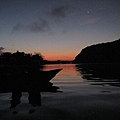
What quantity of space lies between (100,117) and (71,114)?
1.58m

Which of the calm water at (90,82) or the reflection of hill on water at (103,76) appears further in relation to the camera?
the reflection of hill on water at (103,76)

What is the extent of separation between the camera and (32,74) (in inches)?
583

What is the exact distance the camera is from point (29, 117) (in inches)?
404

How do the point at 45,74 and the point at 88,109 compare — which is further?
the point at 45,74

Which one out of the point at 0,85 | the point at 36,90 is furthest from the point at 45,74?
the point at 0,85

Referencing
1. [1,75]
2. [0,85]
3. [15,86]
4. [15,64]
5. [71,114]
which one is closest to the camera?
[71,114]

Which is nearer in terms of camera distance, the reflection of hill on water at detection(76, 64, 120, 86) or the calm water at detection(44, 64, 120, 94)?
the calm water at detection(44, 64, 120, 94)

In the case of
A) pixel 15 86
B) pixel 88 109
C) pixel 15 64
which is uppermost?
pixel 15 64

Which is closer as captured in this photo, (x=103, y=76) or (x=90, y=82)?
(x=90, y=82)

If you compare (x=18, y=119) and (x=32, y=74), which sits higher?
(x=32, y=74)

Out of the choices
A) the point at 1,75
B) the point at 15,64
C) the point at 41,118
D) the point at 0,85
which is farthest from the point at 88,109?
the point at 0,85

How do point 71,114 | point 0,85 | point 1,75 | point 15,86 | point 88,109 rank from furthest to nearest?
point 0,85 < point 1,75 < point 15,86 < point 88,109 < point 71,114

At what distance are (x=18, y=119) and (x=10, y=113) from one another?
1552 mm

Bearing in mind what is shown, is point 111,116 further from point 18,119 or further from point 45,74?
point 45,74
